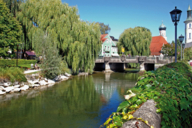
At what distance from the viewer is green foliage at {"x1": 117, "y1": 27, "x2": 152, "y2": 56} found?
43.2 m

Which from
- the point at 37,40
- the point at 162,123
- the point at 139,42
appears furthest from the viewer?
the point at 139,42

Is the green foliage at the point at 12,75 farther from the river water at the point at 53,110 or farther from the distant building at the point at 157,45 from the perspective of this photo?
the distant building at the point at 157,45

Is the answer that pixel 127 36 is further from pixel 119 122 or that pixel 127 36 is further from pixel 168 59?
pixel 119 122

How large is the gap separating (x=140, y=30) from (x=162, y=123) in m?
43.7

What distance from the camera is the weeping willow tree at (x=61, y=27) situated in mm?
27906

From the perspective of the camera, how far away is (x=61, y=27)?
91.6 feet

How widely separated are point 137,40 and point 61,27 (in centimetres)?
2219

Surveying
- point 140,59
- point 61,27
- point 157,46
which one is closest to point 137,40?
point 140,59

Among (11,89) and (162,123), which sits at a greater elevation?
(162,123)

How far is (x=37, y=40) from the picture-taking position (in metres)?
24.7

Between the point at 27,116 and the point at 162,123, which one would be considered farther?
the point at 27,116

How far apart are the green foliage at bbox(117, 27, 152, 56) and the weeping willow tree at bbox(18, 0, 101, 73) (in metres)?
16.7

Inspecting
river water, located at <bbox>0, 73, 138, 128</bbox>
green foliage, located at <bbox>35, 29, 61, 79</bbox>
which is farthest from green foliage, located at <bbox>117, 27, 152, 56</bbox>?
river water, located at <bbox>0, 73, 138, 128</bbox>

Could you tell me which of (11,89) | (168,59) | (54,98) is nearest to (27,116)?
(54,98)
